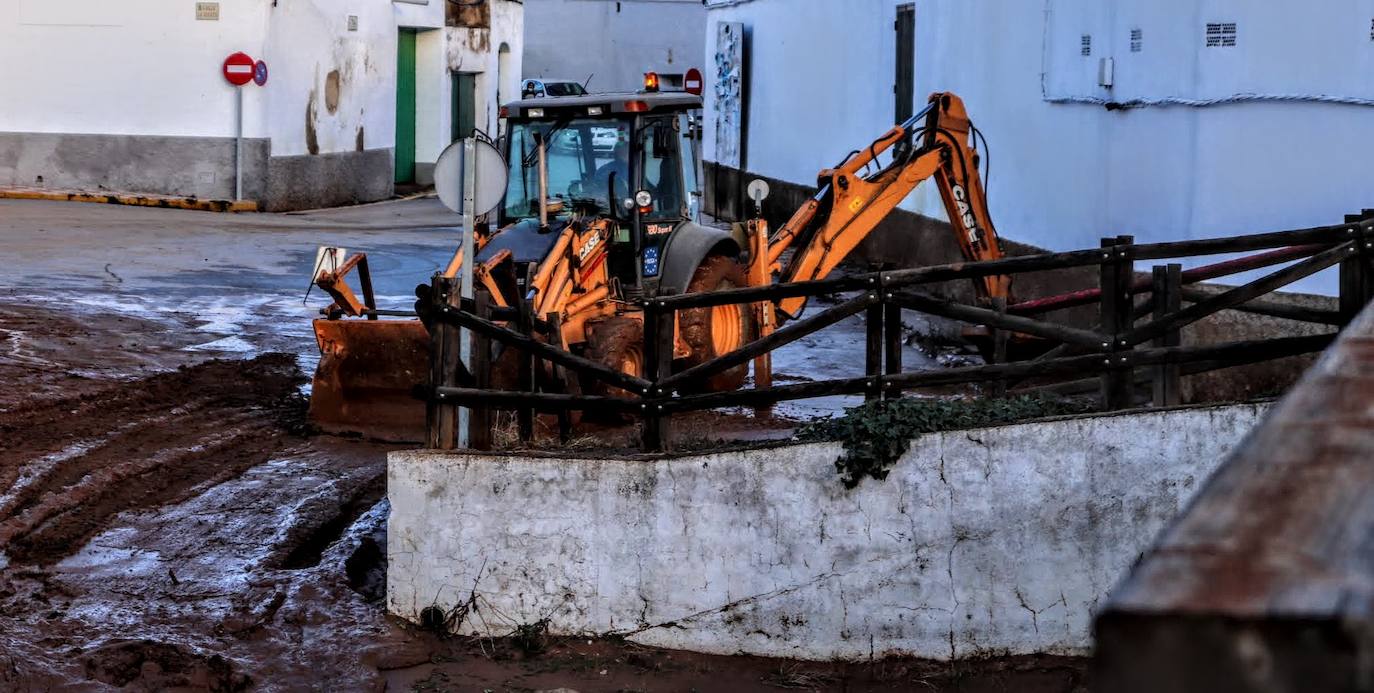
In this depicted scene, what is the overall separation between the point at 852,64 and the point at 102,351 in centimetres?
1152

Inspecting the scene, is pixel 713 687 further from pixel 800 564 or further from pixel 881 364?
pixel 881 364

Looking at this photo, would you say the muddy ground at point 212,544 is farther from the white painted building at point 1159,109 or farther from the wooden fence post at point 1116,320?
the white painted building at point 1159,109

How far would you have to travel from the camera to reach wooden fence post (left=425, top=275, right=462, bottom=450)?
7.76 metres

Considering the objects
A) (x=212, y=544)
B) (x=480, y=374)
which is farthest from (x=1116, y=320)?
(x=212, y=544)

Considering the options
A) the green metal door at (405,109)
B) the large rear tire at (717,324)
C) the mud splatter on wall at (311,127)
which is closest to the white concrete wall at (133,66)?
the mud splatter on wall at (311,127)

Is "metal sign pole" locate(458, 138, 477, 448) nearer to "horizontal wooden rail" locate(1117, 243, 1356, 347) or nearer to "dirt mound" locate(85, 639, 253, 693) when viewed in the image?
"dirt mound" locate(85, 639, 253, 693)

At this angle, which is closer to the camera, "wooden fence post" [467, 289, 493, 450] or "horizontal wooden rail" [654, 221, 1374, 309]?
"horizontal wooden rail" [654, 221, 1374, 309]

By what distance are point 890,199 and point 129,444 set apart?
18.9ft

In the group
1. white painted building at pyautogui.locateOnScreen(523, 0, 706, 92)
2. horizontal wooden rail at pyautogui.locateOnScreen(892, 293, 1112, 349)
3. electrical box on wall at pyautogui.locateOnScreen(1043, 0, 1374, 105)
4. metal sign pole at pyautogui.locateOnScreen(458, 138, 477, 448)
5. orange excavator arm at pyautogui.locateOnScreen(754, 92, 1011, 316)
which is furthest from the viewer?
white painted building at pyautogui.locateOnScreen(523, 0, 706, 92)

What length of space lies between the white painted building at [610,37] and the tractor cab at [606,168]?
30965mm

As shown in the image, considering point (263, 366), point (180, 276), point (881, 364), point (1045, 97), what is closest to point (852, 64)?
point (1045, 97)

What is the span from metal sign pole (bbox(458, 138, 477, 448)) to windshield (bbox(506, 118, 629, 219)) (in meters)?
2.59

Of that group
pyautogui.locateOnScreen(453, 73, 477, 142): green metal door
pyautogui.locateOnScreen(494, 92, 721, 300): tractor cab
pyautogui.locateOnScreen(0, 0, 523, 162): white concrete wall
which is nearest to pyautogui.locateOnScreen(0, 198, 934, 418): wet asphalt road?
pyautogui.locateOnScreen(0, 0, 523, 162): white concrete wall

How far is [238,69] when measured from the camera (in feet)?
73.9
